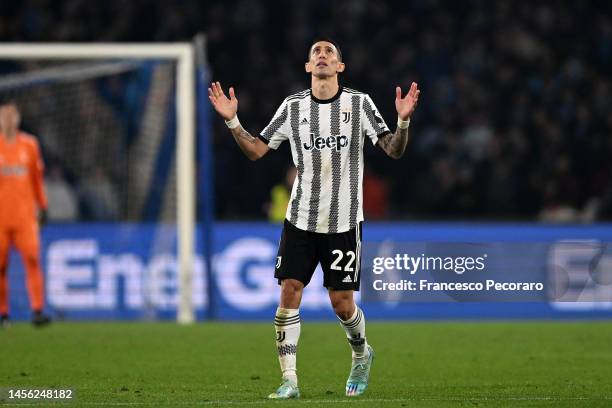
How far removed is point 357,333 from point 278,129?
1.28 meters

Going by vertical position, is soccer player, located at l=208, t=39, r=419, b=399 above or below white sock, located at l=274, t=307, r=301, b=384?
above

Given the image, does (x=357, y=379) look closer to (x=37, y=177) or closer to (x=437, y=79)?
(x=37, y=177)

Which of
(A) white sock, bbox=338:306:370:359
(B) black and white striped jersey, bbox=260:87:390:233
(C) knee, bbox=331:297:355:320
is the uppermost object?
(B) black and white striped jersey, bbox=260:87:390:233

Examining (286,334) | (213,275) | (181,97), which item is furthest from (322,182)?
(213,275)

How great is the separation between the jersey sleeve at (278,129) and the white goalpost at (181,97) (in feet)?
24.2

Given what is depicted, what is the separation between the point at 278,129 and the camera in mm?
7918

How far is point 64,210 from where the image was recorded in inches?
687

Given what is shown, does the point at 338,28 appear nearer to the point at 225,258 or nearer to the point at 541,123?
the point at 541,123

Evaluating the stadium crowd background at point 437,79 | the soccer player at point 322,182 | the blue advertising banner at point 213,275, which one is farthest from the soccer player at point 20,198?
the soccer player at point 322,182

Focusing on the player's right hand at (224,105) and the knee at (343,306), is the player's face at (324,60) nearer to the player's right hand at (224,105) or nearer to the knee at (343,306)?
the player's right hand at (224,105)

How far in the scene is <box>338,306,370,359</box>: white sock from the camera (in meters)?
7.91

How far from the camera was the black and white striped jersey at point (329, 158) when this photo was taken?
7.79 meters

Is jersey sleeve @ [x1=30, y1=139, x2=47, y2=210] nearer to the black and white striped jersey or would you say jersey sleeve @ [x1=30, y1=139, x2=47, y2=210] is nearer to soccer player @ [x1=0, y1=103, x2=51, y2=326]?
soccer player @ [x1=0, y1=103, x2=51, y2=326]

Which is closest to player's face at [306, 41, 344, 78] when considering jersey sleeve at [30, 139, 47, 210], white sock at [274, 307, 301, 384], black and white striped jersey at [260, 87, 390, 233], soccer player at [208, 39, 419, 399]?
soccer player at [208, 39, 419, 399]
